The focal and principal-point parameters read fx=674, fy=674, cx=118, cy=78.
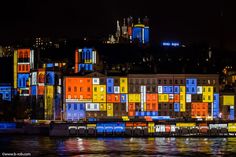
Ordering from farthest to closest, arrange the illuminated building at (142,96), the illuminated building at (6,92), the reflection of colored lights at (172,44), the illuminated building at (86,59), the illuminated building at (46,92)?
the reflection of colored lights at (172,44) < the illuminated building at (6,92) < the illuminated building at (86,59) < the illuminated building at (46,92) < the illuminated building at (142,96)

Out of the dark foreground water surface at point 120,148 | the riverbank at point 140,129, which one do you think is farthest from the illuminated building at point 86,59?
the dark foreground water surface at point 120,148

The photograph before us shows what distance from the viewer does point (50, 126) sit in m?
58.7

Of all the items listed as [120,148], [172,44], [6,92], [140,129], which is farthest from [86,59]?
[120,148]

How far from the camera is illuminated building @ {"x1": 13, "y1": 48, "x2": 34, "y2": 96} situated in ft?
252

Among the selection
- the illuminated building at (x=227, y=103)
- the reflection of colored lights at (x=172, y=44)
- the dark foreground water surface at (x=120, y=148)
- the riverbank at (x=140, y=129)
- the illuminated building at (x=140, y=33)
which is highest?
the illuminated building at (x=140, y=33)

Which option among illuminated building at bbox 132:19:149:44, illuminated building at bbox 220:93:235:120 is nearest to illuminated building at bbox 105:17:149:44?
illuminated building at bbox 132:19:149:44

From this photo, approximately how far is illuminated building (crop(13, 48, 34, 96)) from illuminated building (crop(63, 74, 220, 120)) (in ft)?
43.0

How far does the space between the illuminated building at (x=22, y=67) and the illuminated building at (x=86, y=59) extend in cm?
686

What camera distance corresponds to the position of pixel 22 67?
254 feet

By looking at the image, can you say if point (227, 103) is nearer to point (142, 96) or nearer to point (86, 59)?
point (142, 96)

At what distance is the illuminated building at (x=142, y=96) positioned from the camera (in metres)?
64.8

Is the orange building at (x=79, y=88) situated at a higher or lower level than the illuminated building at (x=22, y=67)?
lower

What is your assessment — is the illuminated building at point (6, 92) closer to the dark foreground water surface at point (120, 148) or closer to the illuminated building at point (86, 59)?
the illuminated building at point (86, 59)

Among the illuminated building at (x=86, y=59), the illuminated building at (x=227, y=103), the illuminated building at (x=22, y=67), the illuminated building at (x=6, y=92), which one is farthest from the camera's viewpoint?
the illuminated building at (x=6, y=92)
